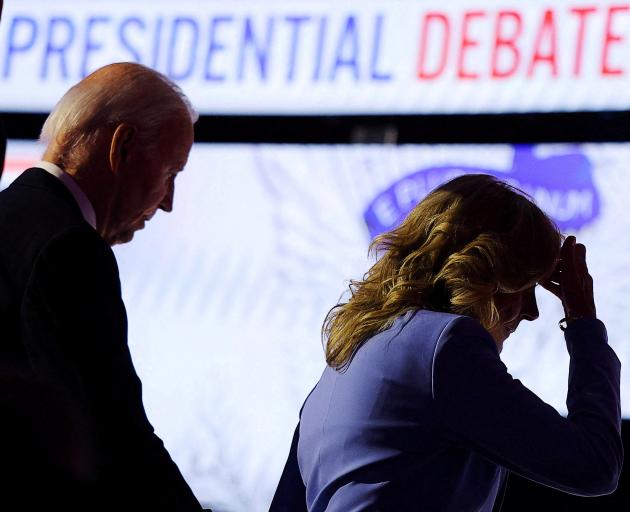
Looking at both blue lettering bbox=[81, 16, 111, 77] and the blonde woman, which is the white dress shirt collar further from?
blue lettering bbox=[81, 16, 111, 77]

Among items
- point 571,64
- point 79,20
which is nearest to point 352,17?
point 571,64

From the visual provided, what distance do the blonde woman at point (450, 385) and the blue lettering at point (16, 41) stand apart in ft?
6.52

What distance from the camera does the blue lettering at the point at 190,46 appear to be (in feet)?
10.1

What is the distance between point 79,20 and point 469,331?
2.17m

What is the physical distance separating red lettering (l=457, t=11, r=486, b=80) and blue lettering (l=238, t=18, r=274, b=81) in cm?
54

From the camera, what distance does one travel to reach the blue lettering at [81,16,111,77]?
3143 millimetres

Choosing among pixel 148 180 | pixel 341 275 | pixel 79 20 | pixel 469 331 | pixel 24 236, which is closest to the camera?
pixel 469 331

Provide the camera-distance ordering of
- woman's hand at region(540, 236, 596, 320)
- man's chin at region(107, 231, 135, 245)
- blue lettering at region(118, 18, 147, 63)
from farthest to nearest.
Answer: blue lettering at region(118, 18, 147, 63) < man's chin at region(107, 231, 135, 245) < woman's hand at region(540, 236, 596, 320)

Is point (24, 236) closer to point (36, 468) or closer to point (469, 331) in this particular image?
point (36, 468)

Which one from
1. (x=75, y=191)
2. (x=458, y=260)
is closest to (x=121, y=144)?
(x=75, y=191)

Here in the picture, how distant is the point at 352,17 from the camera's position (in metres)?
2.92

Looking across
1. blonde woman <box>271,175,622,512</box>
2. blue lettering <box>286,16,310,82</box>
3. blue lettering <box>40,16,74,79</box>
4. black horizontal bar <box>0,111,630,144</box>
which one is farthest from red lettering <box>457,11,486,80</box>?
blonde woman <box>271,175,622,512</box>

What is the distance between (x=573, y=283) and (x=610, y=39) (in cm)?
129

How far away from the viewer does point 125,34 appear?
10.3 feet
